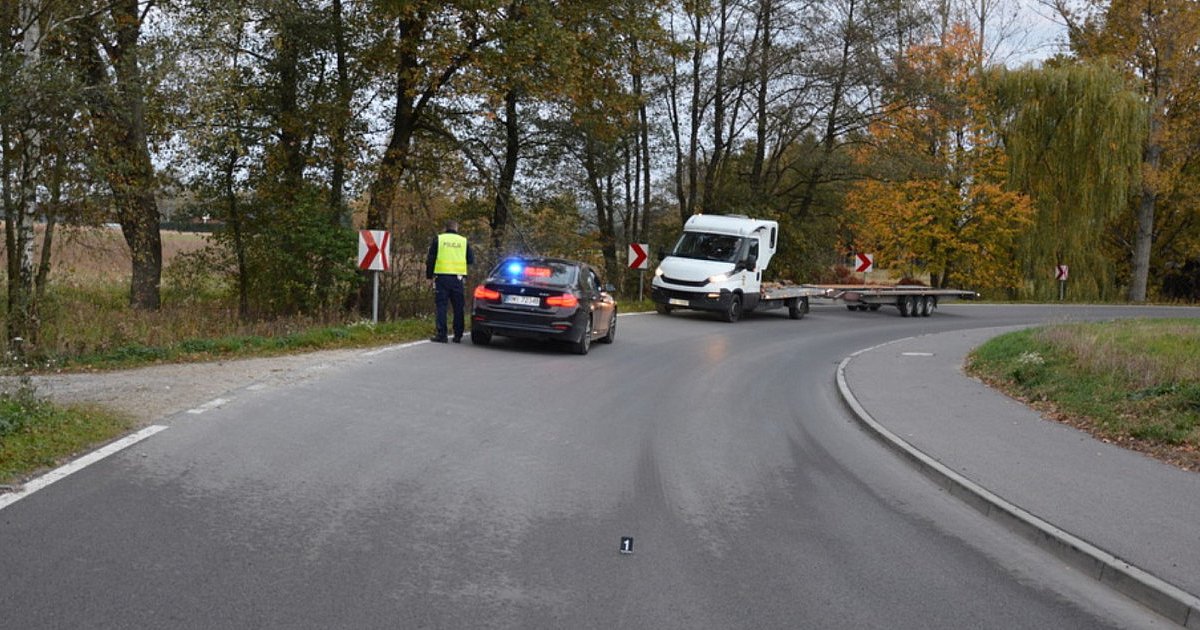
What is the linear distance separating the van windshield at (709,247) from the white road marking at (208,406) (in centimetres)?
1723

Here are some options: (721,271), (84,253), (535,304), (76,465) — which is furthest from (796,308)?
(76,465)

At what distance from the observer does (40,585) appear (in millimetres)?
4453

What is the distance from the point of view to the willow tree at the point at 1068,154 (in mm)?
40938

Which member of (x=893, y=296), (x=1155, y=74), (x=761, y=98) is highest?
(x=1155, y=74)

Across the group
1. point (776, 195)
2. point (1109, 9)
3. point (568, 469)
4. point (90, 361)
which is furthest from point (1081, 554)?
point (1109, 9)

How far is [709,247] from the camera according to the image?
84.1 ft

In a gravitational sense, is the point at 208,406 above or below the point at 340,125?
below

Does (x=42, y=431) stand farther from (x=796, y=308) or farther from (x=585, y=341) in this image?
(x=796, y=308)

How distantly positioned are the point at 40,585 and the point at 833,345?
58.1 ft

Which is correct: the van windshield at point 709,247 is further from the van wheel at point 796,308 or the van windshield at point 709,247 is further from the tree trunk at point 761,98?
the tree trunk at point 761,98

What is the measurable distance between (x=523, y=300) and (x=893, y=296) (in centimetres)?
1847

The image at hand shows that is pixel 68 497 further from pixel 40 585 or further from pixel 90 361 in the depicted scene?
pixel 90 361

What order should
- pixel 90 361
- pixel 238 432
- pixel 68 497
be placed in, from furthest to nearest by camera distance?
pixel 90 361
pixel 238 432
pixel 68 497

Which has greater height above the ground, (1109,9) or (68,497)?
(1109,9)
